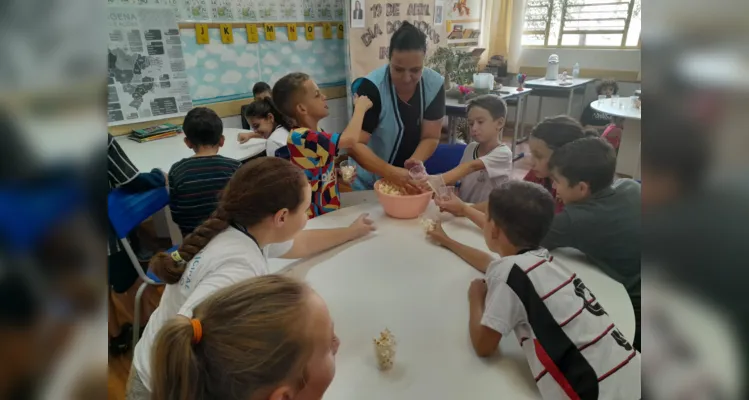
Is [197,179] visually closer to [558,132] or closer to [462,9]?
[558,132]

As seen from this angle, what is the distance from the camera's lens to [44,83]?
0.14 m

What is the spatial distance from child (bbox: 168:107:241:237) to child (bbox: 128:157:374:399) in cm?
69

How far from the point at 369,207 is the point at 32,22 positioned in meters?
1.47

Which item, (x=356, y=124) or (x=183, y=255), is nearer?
(x=183, y=255)

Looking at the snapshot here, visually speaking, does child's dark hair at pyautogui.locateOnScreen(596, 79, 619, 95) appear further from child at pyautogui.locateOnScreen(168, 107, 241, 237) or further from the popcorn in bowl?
child at pyautogui.locateOnScreen(168, 107, 241, 237)

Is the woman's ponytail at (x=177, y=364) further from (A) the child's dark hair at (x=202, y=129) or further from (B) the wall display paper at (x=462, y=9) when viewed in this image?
(B) the wall display paper at (x=462, y=9)

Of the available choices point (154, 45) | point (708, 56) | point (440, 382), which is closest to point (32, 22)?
point (708, 56)

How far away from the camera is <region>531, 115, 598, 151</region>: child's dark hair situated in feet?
4.58

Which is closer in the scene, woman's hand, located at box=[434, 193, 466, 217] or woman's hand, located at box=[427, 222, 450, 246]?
woman's hand, located at box=[427, 222, 450, 246]

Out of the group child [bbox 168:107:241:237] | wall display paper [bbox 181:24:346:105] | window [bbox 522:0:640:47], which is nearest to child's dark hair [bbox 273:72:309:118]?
child [bbox 168:107:241:237]

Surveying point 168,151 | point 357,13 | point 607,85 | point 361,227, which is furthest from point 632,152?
point 607,85

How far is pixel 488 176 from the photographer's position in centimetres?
177

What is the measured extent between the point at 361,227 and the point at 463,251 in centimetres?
34

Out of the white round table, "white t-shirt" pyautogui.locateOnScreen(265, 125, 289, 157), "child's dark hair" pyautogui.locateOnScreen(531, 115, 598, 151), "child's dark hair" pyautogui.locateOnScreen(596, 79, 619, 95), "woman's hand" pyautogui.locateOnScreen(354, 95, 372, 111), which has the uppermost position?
"woman's hand" pyautogui.locateOnScreen(354, 95, 372, 111)
